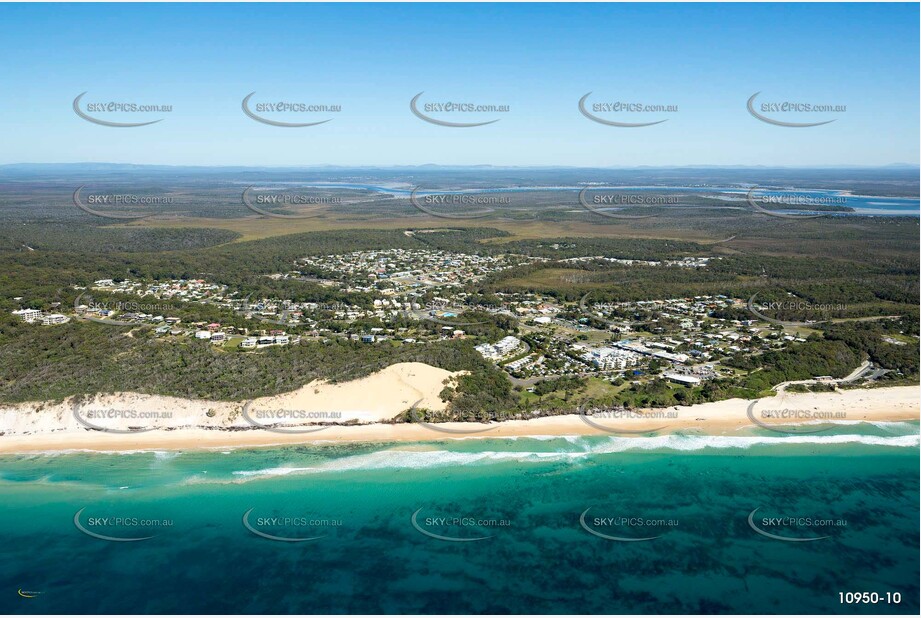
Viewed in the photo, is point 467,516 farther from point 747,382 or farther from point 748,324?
point 748,324

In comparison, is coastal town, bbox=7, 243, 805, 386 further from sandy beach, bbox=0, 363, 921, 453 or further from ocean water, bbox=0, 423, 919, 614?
ocean water, bbox=0, 423, 919, 614

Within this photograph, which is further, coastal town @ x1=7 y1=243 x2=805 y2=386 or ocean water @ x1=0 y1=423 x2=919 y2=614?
coastal town @ x1=7 y1=243 x2=805 y2=386

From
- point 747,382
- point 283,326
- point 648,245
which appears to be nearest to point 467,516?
point 747,382

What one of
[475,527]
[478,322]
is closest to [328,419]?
[475,527]

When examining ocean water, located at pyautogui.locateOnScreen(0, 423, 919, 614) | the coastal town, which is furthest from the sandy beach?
the coastal town

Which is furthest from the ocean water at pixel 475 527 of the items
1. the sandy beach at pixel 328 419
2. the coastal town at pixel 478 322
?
the coastal town at pixel 478 322

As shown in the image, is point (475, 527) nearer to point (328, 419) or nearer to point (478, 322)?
point (328, 419)
